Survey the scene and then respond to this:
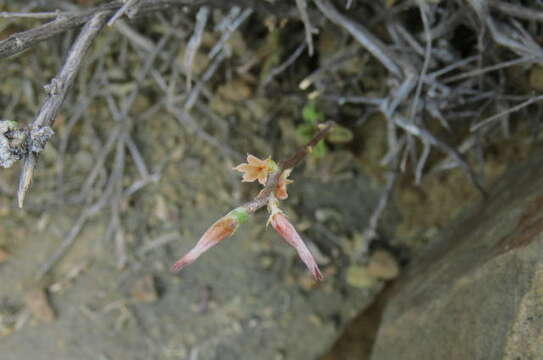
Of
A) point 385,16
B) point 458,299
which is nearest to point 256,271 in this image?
point 458,299

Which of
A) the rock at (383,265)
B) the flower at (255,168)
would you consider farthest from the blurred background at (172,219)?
the flower at (255,168)

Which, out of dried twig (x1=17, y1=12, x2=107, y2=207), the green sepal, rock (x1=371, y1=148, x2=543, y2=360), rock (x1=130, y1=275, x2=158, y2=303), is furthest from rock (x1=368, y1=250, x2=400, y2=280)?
dried twig (x1=17, y1=12, x2=107, y2=207)

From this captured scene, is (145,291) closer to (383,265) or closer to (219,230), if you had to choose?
(383,265)

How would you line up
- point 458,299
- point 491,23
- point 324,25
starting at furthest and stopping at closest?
point 324,25 → point 458,299 → point 491,23

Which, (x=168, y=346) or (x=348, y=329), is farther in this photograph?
(x=348, y=329)

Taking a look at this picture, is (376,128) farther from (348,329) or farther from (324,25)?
(348,329)

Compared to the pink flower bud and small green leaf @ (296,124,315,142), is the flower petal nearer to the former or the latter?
the pink flower bud

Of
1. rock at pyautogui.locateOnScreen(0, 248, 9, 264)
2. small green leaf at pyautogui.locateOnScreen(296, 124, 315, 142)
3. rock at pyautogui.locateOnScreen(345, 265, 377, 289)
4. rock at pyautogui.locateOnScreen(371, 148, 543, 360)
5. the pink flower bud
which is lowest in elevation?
rock at pyautogui.locateOnScreen(345, 265, 377, 289)
